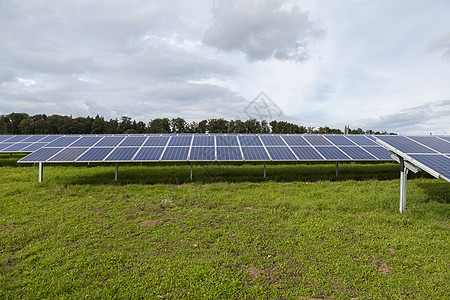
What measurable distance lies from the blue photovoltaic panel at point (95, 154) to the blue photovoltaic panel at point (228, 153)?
24.6 ft

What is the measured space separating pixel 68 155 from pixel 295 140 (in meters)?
16.5

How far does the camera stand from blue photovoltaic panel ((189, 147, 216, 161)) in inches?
606

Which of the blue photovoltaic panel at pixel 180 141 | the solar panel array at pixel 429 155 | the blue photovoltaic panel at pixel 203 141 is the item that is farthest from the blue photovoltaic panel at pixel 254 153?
the solar panel array at pixel 429 155

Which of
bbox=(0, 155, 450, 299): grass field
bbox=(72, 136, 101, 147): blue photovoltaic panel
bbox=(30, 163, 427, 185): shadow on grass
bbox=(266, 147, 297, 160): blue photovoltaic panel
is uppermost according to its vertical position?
bbox=(72, 136, 101, 147): blue photovoltaic panel

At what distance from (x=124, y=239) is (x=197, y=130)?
3053 inches

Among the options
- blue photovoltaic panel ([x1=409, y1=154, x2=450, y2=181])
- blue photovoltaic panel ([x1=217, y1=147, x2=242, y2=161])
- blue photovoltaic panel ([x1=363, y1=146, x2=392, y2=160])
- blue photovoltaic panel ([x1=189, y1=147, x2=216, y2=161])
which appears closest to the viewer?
blue photovoltaic panel ([x1=409, y1=154, x2=450, y2=181])

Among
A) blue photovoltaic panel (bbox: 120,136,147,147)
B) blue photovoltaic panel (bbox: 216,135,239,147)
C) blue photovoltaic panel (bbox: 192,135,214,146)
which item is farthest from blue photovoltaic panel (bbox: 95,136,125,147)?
blue photovoltaic panel (bbox: 216,135,239,147)

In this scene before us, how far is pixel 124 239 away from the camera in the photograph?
24.6 feet

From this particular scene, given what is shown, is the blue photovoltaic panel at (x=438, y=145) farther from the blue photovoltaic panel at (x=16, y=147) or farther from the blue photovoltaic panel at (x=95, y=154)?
the blue photovoltaic panel at (x=16, y=147)

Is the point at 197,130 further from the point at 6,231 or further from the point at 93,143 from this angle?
the point at 6,231

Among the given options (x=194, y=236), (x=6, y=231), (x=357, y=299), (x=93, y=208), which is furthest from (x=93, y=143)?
(x=357, y=299)

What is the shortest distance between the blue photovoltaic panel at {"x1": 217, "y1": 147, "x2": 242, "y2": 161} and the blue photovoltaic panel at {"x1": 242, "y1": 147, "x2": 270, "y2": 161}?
46 cm

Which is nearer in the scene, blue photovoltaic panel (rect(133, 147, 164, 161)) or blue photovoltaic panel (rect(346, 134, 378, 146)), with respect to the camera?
blue photovoltaic panel (rect(133, 147, 164, 161))

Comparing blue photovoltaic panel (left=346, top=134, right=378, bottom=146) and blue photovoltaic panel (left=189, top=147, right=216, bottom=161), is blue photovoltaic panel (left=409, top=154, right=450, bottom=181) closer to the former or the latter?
blue photovoltaic panel (left=346, top=134, right=378, bottom=146)
